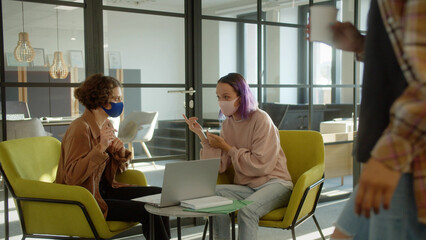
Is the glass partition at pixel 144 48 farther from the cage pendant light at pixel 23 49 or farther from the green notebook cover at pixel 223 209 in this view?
the green notebook cover at pixel 223 209

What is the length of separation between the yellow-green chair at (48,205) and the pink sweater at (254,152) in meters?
0.70

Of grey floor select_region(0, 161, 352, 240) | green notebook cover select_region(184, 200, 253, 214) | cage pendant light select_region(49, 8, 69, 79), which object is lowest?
grey floor select_region(0, 161, 352, 240)

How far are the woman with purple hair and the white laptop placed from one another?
449 mm

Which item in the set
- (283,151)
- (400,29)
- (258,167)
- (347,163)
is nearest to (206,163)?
(258,167)

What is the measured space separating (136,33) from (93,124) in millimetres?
1227

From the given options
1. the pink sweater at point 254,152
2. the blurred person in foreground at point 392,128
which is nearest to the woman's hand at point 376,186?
the blurred person in foreground at point 392,128

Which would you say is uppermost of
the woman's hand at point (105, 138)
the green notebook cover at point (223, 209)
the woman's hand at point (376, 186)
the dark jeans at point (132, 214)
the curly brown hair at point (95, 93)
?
Answer: the curly brown hair at point (95, 93)

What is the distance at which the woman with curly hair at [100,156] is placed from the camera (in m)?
2.62

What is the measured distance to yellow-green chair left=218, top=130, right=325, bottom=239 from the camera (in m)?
2.74

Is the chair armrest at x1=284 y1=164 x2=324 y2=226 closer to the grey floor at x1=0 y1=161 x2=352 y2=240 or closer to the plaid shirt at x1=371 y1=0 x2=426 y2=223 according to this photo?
the grey floor at x1=0 y1=161 x2=352 y2=240

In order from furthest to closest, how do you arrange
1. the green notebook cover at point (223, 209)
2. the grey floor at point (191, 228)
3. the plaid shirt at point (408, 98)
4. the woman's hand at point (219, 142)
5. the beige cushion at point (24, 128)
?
the grey floor at point (191, 228) < the beige cushion at point (24, 128) < the woman's hand at point (219, 142) < the green notebook cover at point (223, 209) < the plaid shirt at point (408, 98)

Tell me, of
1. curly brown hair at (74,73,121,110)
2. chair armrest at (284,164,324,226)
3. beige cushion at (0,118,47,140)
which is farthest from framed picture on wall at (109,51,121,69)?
chair armrest at (284,164,324,226)

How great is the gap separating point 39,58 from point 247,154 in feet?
5.11

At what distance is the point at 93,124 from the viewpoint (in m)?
2.74
